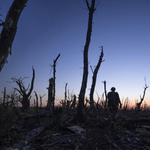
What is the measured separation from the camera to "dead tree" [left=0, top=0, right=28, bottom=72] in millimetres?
4457

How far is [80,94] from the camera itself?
30.1 feet

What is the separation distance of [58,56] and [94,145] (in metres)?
16.4

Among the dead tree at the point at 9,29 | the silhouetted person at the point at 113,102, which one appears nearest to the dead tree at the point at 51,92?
the silhouetted person at the point at 113,102

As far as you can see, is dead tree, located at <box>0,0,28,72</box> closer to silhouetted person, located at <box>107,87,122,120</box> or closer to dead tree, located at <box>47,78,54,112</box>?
silhouetted person, located at <box>107,87,122,120</box>

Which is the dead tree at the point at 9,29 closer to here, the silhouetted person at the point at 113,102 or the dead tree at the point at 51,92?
the silhouetted person at the point at 113,102

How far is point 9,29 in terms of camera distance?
184 inches

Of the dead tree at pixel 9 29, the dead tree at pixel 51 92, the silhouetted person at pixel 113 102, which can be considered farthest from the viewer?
the dead tree at pixel 51 92

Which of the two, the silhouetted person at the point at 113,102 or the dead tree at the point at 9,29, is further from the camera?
the silhouetted person at the point at 113,102

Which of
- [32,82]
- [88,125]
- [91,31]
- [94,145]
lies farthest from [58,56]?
[94,145]

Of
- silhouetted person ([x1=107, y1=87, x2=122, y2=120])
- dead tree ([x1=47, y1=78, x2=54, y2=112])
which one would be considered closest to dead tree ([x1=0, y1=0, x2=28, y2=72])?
silhouetted person ([x1=107, y1=87, x2=122, y2=120])

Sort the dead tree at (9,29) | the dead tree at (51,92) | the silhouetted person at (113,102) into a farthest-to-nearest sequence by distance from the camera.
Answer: the dead tree at (51,92)
the silhouetted person at (113,102)
the dead tree at (9,29)

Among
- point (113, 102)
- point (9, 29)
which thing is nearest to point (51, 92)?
point (113, 102)

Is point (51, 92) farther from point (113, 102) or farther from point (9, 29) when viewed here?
point (9, 29)

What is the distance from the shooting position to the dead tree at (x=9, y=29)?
4457 mm
